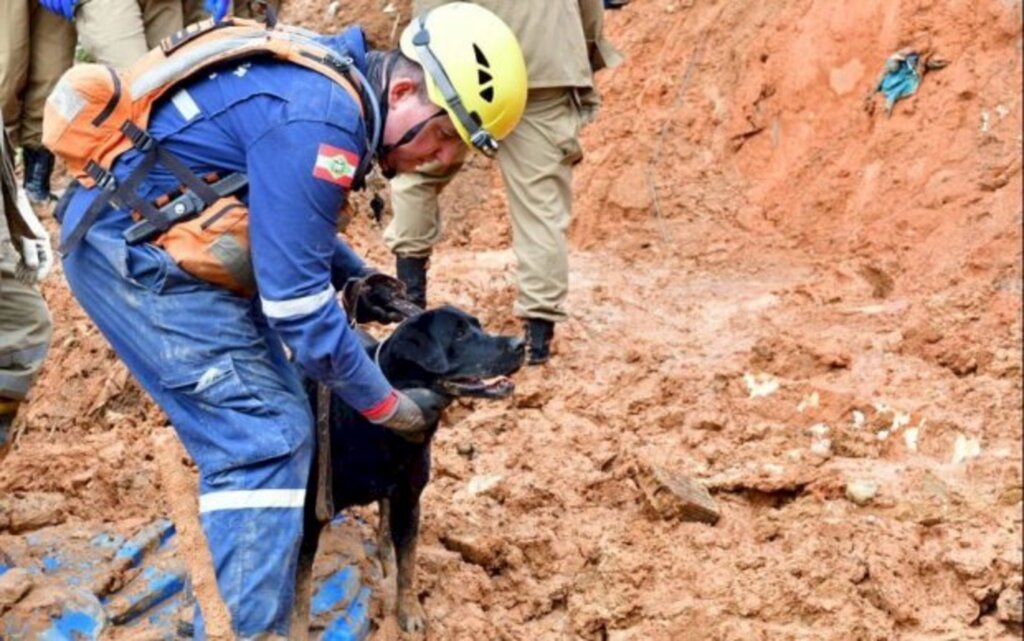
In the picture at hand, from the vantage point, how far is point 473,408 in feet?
19.9

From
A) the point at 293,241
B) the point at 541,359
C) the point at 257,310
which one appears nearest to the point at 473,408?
the point at 541,359

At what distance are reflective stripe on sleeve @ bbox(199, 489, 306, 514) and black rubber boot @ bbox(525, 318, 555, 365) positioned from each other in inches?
113

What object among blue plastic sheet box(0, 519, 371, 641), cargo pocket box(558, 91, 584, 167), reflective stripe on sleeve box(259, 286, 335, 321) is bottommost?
blue plastic sheet box(0, 519, 371, 641)

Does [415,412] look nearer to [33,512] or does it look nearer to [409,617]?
[409,617]

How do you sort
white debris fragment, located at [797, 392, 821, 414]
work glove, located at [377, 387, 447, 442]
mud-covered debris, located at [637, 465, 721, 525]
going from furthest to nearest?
white debris fragment, located at [797, 392, 821, 414]
mud-covered debris, located at [637, 465, 721, 525]
work glove, located at [377, 387, 447, 442]

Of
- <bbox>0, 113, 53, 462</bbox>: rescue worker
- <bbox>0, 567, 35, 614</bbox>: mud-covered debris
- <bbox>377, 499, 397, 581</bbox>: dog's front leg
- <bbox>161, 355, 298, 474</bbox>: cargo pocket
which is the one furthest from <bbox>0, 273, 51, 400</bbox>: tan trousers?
<bbox>377, 499, 397, 581</bbox>: dog's front leg

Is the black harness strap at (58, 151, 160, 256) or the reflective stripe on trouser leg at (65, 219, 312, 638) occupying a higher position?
the black harness strap at (58, 151, 160, 256)

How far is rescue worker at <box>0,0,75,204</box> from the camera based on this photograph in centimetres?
748

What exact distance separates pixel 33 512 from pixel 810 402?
309cm

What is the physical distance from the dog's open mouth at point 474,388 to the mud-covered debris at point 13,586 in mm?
1425

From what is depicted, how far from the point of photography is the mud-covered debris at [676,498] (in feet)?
16.4

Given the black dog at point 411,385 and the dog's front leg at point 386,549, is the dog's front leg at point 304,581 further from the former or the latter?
the dog's front leg at point 386,549

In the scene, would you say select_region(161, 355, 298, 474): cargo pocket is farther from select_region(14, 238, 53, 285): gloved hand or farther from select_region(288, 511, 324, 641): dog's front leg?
select_region(14, 238, 53, 285): gloved hand

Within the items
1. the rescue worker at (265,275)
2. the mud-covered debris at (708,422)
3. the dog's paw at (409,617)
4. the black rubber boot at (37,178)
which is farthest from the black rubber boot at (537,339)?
the black rubber boot at (37,178)
